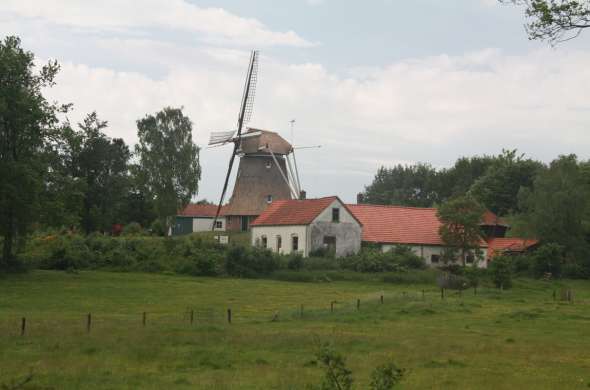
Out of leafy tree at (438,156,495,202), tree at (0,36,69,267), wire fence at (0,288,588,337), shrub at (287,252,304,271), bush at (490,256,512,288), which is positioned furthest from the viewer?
leafy tree at (438,156,495,202)

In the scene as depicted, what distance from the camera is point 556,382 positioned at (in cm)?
1772

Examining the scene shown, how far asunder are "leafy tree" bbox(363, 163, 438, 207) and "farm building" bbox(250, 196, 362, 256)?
169 ft

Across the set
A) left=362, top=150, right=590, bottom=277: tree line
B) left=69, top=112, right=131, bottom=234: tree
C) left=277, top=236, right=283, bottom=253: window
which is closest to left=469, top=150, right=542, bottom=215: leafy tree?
left=362, top=150, right=590, bottom=277: tree line

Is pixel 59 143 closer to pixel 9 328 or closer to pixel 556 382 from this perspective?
pixel 9 328

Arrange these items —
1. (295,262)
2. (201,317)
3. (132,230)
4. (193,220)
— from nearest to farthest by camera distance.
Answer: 1. (201,317)
2. (295,262)
3. (132,230)
4. (193,220)

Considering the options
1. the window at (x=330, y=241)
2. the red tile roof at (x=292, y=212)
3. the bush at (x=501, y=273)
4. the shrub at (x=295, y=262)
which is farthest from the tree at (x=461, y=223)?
the shrub at (x=295, y=262)

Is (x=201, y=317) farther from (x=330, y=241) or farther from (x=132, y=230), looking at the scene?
(x=132, y=230)

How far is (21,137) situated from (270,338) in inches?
1140

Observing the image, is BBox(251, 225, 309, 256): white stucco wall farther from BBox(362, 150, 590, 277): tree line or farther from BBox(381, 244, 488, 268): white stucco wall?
BBox(362, 150, 590, 277): tree line

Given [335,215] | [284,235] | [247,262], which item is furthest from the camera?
[284,235]

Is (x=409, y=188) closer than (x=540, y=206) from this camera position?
No

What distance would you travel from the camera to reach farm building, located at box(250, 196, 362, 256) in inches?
2432

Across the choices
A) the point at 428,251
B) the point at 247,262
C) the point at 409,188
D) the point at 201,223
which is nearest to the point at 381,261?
the point at 428,251

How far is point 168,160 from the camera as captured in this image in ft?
258
